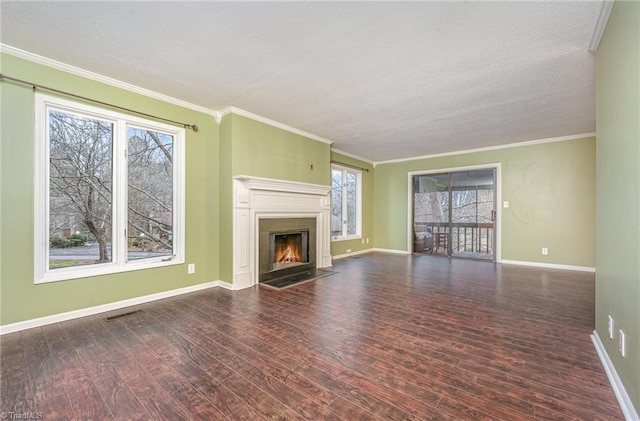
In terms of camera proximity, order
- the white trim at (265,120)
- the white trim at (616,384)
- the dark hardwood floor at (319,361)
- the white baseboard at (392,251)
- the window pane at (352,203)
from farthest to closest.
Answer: the white baseboard at (392,251) → the window pane at (352,203) → the white trim at (265,120) → the dark hardwood floor at (319,361) → the white trim at (616,384)

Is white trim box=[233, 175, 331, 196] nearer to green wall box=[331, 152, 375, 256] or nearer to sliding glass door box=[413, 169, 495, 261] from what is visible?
green wall box=[331, 152, 375, 256]

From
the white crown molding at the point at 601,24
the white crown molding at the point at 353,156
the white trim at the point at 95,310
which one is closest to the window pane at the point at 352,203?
the white crown molding at the point at 353,156

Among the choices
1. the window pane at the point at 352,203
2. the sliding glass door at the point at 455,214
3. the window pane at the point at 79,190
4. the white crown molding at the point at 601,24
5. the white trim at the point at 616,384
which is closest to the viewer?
the white trim at the point at 616,384

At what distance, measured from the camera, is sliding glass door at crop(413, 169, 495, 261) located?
614 centimetres

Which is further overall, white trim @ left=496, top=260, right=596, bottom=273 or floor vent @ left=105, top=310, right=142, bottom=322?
white trim @ left=496, top=260, right=596, bottom=273

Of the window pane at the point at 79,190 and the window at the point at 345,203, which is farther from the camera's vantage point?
the window at the point at 345,203

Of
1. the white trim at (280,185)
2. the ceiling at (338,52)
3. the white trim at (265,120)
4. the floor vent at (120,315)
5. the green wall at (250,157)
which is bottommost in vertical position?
the floor vent at (120,315)

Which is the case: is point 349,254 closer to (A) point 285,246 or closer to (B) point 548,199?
(A) point 285,246

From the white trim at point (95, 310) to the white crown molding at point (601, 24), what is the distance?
15.2 ft

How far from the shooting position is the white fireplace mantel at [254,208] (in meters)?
3.89

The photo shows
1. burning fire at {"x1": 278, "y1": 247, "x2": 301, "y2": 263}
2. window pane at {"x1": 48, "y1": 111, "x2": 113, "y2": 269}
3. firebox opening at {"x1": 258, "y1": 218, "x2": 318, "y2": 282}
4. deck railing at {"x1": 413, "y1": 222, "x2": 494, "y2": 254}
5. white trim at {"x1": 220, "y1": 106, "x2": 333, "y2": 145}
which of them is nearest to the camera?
window pane at {"x1": 48, "y1": 111, "x2": 113, "y2": 269}

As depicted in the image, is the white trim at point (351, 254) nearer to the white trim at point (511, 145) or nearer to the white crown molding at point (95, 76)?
the white trim at point (511, 145)

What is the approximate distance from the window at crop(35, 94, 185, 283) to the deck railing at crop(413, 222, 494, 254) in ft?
18.4

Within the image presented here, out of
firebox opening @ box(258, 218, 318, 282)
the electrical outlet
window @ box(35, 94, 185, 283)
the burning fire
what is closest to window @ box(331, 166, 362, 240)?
firebox opening @ box(258, 218, 318, 282)
